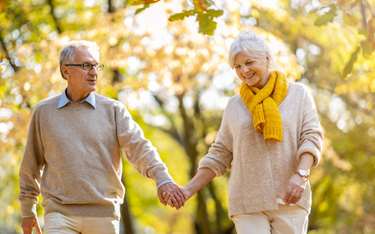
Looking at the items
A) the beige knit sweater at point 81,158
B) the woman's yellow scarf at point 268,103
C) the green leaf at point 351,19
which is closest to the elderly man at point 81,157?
the beige knit sweater at point 81,158

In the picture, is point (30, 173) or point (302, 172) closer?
point (302, 172)

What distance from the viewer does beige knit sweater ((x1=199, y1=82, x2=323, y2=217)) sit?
2701 millimetres

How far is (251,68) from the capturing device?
2.89 meters

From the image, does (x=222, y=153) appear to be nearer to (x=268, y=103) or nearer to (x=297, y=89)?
(x=268, y=103)

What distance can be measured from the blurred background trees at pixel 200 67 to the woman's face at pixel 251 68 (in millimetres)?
407

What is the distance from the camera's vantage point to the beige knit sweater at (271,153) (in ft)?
8.86

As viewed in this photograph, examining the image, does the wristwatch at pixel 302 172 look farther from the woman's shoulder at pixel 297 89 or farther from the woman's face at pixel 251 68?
the woman's face at pixel 251 68

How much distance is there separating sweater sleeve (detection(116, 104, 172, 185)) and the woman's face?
88 cm

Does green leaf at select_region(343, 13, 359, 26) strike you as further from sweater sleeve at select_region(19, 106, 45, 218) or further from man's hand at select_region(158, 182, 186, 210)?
sweater sleeve at select_region(19, 106, 45, 218)

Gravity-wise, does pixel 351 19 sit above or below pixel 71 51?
above

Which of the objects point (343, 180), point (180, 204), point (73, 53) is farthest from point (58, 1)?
point (343, 180)

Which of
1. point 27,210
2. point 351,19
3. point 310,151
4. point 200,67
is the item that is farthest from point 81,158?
point 200,67

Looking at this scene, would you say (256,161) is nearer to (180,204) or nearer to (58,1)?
(180,204)

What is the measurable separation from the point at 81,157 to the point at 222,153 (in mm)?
1029
